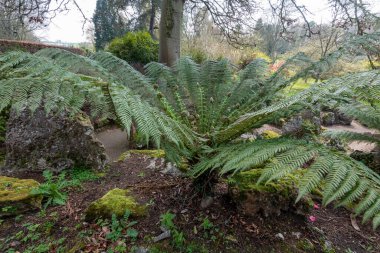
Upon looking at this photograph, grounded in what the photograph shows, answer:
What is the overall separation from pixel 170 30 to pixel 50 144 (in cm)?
264

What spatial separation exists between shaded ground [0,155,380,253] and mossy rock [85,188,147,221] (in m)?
0.06

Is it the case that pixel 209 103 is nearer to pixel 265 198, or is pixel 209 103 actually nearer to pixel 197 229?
pixel 265 198

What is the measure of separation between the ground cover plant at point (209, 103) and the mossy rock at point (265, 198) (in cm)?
19

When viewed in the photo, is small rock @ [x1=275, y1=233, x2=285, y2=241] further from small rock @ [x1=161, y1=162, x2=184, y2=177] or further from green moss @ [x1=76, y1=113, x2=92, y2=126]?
green moss @ [x1=76, y1=113, x2=92, y2=126]

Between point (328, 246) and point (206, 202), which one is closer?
point (328, 246)

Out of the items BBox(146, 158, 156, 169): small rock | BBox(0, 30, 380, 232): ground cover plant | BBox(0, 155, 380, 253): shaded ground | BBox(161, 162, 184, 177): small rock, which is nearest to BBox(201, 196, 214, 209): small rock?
BBox(0, 155, 380, 253): shaded ground

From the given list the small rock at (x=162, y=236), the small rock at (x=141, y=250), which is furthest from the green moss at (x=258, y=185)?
the small rock at (x=141, y=250)

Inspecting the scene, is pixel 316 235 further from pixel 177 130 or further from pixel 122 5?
pixel 122 5

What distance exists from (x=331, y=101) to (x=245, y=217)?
934 mm

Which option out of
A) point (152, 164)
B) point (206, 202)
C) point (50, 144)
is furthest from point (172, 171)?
point (50, 144)

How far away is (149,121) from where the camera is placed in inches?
42.2

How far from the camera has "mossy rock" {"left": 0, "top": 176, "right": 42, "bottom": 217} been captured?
1.88 metres

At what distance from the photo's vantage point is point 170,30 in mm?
4305

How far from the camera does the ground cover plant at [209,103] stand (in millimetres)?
960
